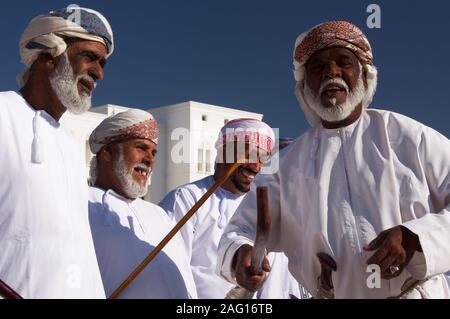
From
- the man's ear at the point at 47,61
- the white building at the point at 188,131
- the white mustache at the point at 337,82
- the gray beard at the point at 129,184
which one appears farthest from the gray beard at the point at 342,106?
the white building at the point at 188,131

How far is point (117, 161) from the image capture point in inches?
210

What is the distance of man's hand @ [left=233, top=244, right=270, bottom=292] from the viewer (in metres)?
3.61

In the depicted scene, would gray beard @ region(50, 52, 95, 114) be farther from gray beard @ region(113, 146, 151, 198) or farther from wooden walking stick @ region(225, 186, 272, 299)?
gray beard @ region(113, 146, 151, 198)

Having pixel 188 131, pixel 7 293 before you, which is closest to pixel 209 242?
pixel 7 293

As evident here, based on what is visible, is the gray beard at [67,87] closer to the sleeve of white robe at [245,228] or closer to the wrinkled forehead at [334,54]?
the sleeve of white robe at [245,228]

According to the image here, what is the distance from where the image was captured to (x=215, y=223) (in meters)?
6.60

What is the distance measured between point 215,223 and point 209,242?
0.78 ft

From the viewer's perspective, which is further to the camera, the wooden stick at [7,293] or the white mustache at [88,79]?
the white mustache at [88,79]

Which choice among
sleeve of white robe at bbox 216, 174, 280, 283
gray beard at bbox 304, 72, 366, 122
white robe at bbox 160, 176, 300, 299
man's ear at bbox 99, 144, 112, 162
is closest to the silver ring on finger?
sleeve of white robe at bbox 216, 174, 280, 283

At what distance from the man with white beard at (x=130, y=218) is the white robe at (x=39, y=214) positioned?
32.4 inches

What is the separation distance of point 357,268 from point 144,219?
6.01 feet

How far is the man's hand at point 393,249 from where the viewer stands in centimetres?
322

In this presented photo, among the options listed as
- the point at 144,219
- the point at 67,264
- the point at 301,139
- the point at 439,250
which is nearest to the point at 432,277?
the point at 439,250
